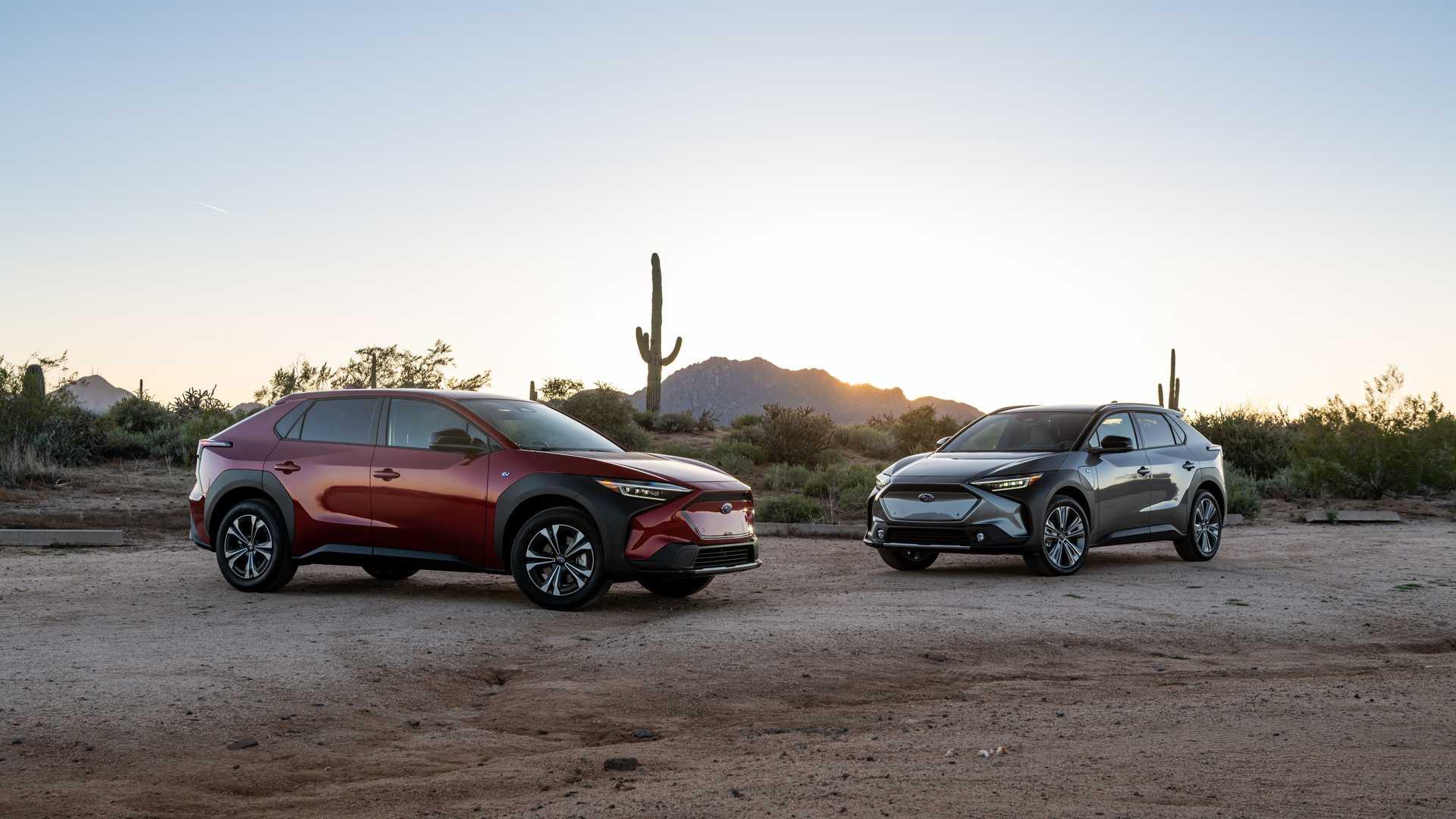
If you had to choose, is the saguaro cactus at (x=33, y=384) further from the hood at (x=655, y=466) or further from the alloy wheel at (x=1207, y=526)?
the alloy wheel at (x=1207, y=526)

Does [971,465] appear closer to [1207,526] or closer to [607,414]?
[1207,526]

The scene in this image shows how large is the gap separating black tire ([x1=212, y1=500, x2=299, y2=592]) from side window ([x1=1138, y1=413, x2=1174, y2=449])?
351 inches

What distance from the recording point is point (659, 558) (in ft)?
34.0

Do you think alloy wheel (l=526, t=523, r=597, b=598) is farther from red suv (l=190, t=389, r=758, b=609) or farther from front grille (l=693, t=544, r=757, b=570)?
front grille (l=693, t=544, r=757, b=570)

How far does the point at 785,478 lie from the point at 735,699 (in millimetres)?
19669

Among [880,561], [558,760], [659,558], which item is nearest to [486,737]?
[558,760]

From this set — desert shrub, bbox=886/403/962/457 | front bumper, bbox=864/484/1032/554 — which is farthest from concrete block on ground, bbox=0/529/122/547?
desert shrub, bbox=886/403/962/457

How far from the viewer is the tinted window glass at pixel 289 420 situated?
11.9m

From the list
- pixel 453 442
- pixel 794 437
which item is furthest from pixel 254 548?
pixel 794 437

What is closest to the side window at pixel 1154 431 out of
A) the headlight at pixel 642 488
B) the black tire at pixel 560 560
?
the headlight at pixel 642 488

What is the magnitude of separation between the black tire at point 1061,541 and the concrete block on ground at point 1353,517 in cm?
975

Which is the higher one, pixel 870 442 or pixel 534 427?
pixel 870 442

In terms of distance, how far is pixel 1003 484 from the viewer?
1305cm

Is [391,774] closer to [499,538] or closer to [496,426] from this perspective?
[499,538]
